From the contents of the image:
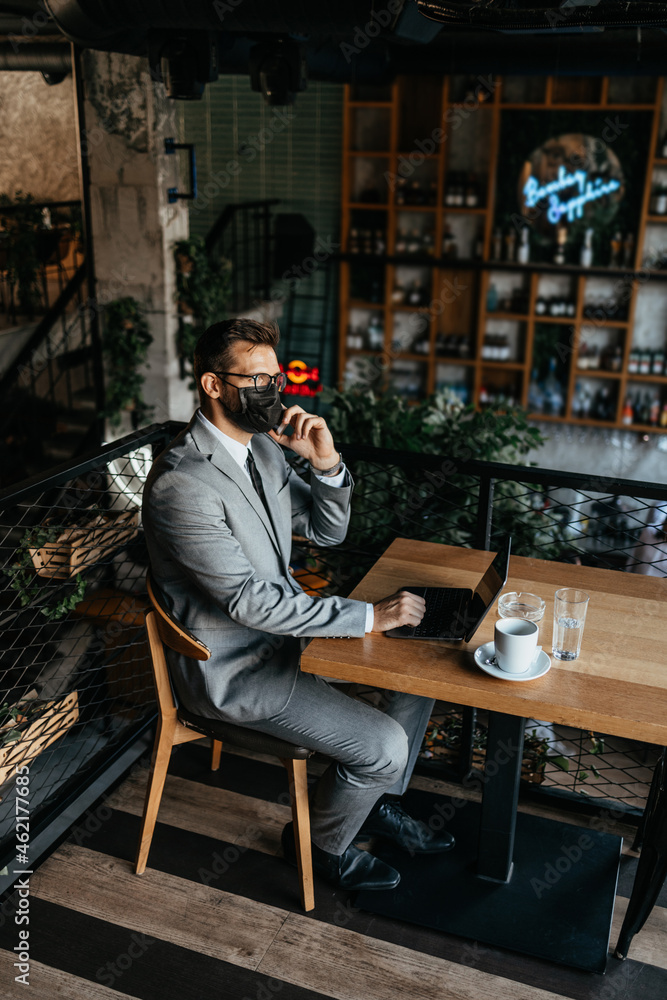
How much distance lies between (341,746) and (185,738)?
0.47 m

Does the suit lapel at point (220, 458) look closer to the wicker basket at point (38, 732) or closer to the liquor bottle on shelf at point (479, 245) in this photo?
the wicker basket at point (38, 732)

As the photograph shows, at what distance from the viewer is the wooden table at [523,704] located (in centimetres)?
167

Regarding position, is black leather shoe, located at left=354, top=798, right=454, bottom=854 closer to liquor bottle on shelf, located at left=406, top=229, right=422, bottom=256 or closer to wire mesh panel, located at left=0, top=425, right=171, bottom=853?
wire mesh panel, located at left=0, top=425, right=171, bottom=853

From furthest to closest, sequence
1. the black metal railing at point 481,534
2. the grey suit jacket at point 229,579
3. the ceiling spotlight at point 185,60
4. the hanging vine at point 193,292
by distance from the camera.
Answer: the hanging vine at point 193,292
the ceiling spotlight at point 185,60
the black metal railing at point 481,534
the grey suit jacket at point 229,579

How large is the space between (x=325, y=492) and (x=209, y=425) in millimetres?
422

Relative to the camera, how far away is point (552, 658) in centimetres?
181

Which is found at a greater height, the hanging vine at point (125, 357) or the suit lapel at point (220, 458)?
the suit lapel at point (220, 458)


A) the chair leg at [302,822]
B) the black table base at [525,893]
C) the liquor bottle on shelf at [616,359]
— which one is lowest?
the black table base at [525,893]

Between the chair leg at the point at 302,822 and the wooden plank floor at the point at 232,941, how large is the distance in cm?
8

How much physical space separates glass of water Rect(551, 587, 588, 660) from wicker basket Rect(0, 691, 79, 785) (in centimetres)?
166

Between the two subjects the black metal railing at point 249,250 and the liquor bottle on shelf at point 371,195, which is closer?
the liquor bottle on shelf at point 371,195

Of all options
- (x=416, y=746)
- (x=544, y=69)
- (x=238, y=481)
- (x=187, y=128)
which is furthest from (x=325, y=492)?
(x=187, y=128)

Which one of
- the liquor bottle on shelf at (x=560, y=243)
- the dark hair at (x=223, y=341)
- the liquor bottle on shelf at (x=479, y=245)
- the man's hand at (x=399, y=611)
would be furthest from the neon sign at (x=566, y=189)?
the man's hand at (x=399, y=611)

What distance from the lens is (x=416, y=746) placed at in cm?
236
